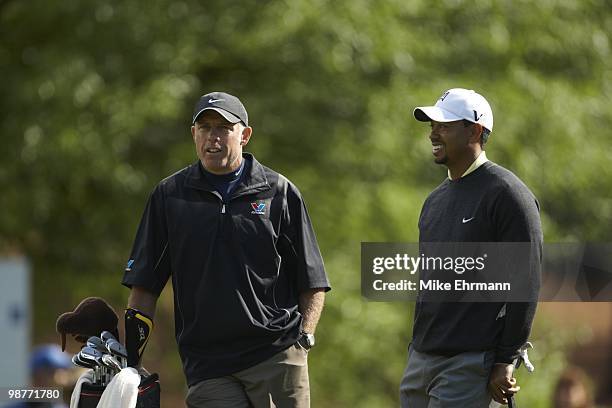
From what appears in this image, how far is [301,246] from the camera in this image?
5328 mm

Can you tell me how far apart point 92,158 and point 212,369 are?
625 cm

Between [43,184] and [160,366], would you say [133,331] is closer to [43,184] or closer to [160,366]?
[43,184]

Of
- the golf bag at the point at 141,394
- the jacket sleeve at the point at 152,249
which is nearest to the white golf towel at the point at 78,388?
the golf bag at the point at 141,394

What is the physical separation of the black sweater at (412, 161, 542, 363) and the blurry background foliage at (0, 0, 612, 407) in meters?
6.35

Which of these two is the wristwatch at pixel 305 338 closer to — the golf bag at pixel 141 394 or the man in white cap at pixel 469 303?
the man in white cap at pixel 469 303

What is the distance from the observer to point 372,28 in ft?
39.6

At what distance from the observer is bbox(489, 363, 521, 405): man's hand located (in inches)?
195

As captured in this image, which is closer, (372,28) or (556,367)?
(372,28)

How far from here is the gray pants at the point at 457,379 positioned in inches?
198

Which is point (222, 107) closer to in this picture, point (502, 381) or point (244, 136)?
point (244, 136)

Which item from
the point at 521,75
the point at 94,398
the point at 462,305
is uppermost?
the point at 521,75

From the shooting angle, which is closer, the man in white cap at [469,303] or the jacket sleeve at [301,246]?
the man in white cap at [469,303]

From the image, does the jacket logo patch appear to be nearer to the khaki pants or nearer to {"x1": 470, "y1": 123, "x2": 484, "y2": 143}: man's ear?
the khaki pants

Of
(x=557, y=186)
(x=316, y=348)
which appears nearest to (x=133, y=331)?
(x=316, y=348)
